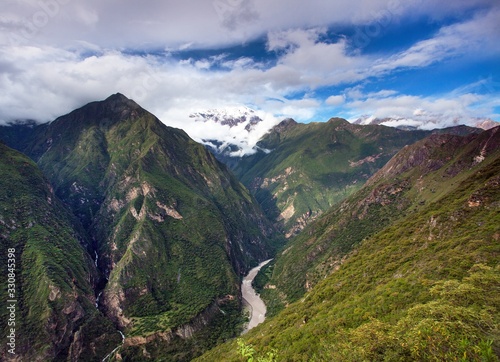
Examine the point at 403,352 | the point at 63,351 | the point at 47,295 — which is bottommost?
the point at 63,351

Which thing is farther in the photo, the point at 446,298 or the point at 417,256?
the point at 417,256

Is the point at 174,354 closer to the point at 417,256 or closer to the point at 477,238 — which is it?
the point at 417,256

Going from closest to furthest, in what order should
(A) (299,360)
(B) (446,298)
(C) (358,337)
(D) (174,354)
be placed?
(C) (358,337)
(B) (446,298)
(A) (299,360)
(D) (174,354)

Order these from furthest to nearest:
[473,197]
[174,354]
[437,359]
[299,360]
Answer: [174,354] → [473,197] → [299,360] → [437,359]

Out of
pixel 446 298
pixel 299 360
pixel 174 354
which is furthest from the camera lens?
pixel 174 354

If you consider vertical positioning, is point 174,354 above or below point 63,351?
below

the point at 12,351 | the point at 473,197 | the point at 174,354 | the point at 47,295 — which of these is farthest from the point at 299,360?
the point at 47,295

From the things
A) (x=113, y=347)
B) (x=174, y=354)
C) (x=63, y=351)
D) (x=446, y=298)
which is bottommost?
(x=174, y=354)

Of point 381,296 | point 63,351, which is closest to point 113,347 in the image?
point 63,351

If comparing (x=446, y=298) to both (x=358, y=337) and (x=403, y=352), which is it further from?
(x=403, y=352)
